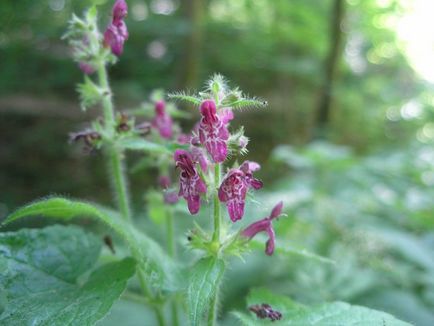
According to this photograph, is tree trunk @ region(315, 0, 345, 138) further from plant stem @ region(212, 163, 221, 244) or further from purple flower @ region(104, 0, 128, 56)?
plant stem @ region(212, 163, 221, 244)

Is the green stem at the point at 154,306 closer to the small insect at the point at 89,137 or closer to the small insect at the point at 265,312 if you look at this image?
the small insect at the point at 265,312

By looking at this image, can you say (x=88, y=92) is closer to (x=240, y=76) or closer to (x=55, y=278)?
(x=55, y=278)

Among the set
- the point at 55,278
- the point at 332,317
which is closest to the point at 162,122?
the point at 55,278

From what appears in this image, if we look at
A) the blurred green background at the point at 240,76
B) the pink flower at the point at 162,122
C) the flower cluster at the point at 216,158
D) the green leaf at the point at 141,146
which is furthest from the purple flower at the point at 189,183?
the blurred green background at the point at 240,76

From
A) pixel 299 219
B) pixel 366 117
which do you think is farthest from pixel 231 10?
pixel 299 219

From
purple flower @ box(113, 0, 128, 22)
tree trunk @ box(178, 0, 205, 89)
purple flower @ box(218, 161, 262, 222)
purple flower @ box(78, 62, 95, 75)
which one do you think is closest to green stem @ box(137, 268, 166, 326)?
purple flower @ box(218, 161, 262, 222)

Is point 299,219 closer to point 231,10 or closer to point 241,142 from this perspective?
point 241,142
